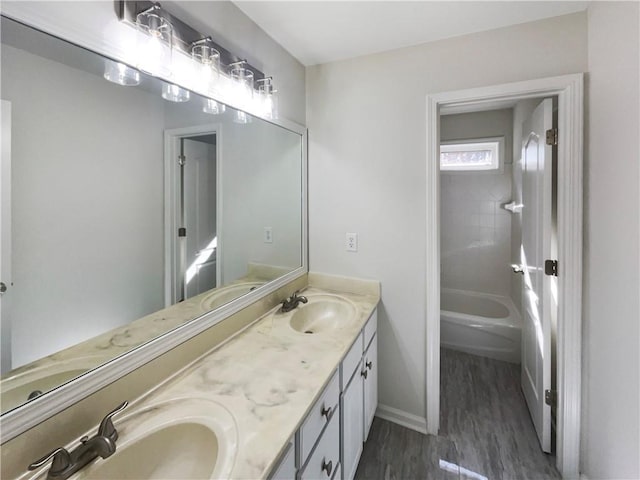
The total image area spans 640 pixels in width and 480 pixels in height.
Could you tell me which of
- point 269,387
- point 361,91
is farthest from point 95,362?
point 361,91

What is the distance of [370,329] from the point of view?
167 cm

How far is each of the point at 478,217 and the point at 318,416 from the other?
10.0 ft

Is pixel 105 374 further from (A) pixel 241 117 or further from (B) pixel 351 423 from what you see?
(A) pixel 241 117

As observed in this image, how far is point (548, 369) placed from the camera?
63.1 inches

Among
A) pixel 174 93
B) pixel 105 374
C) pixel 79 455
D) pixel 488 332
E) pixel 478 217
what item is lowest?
pixel 488 332

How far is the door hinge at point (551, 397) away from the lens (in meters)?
1.62

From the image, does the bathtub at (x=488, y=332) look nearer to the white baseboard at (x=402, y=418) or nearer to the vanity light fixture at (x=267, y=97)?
the white baseboard at (x=402, y=418)

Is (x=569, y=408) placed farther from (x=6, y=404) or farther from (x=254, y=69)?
(x=254, y=69)

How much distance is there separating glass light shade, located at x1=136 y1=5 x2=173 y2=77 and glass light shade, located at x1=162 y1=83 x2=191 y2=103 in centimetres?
4

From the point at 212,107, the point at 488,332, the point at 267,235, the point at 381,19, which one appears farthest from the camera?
the point at 488,332

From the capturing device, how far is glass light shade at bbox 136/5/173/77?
3.03 feet

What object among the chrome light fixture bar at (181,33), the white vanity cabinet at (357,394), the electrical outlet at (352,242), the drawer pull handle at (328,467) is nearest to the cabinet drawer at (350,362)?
the white vanity cabinet at (357,394)

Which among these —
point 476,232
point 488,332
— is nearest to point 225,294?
point 488,332

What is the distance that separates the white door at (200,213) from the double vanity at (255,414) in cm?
31
